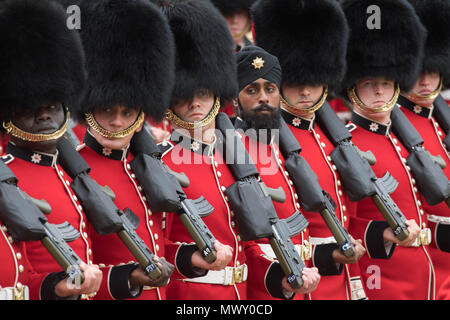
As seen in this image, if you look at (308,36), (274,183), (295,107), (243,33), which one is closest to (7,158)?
(274,183)

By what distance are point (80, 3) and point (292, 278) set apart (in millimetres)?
1747

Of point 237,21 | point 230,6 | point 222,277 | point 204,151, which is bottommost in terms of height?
point 222,277

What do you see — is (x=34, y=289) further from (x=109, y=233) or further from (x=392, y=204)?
(x=392, y=204)

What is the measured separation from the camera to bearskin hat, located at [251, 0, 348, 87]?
6.00 meters

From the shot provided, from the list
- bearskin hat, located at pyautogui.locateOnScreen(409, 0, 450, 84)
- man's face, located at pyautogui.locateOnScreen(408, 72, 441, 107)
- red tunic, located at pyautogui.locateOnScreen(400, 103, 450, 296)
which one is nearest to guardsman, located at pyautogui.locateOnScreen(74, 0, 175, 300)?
red tunic, located at pyautogui.locateOnScreen(400, 103, 450, 296)

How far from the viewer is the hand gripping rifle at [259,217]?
195 inches

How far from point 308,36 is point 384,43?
732 millimetres

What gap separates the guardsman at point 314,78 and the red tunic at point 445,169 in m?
0.82

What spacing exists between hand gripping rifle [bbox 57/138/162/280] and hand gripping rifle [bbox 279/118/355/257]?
123cm

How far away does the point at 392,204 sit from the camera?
5.83m

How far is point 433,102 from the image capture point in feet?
23.5

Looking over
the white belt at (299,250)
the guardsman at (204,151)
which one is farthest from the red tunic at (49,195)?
the white belt at (299,250)

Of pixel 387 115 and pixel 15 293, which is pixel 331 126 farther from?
pixel 15 293

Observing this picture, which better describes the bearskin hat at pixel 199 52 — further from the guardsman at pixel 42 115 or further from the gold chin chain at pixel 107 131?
the guardsman at pixel 42 115
